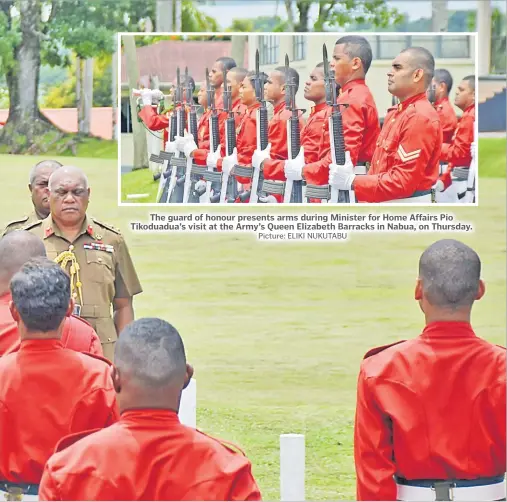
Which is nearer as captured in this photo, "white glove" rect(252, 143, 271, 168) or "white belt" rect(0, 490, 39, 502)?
"white belt" rect(0, 490, 39, 502)

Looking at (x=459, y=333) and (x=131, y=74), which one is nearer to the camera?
(x=459, y=333)

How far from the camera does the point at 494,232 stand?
6.21m

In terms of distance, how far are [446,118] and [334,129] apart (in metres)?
0.54

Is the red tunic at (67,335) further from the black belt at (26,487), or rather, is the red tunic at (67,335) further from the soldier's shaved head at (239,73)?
the soldier's shaved head at (239,73)

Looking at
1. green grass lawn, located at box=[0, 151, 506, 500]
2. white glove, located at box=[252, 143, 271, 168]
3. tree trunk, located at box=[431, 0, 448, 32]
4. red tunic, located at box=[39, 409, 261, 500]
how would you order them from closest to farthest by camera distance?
red tunic, located at box=[39, 409, 261, 500]
tree trunk, located at box=[431, 0, 448, 32]
green grass lawn, located at box=[0, 151, 506, 500]
white glove, located at box=[252, 143, 271, 168]

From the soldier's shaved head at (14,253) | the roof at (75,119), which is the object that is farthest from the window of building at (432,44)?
the soldier's shaved head at (14,253)

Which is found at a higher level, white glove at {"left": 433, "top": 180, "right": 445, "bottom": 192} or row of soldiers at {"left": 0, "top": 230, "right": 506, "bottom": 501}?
white glove at {"left": 433, "top": 180, "right": 445, "bottom": 192}

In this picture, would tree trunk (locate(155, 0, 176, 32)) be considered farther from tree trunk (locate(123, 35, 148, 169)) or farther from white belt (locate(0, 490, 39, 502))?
white belt (locate(0, 490, 39, 502))

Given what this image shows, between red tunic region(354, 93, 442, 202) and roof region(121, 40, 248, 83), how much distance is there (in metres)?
0.79

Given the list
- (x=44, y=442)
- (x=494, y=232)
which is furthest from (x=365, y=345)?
(x=44, y=442)

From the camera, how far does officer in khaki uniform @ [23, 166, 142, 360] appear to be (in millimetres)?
5984

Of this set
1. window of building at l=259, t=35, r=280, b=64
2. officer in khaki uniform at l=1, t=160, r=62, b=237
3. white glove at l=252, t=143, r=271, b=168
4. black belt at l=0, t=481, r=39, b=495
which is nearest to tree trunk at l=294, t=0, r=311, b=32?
window of building at l=259, t=35, r=280, b=64

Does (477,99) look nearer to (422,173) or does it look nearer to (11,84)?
(422,173)

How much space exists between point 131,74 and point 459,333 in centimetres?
264
